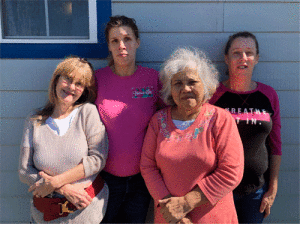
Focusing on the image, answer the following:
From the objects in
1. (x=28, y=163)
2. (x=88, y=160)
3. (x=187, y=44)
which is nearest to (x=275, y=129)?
(x=187, y=44)

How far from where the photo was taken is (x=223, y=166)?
1.45 meters

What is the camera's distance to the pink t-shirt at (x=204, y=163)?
1449 mm

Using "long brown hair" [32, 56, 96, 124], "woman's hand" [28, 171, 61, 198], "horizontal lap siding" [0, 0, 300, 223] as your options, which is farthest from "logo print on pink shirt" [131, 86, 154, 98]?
"woman's hand" [28, 171, 61, 198]

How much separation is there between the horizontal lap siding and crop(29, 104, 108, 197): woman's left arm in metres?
0.69

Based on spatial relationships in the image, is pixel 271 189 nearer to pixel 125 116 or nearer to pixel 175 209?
pixel 175 209

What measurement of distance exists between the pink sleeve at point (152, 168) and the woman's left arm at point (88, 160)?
0.31 metres

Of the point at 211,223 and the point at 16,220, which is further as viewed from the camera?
the point at 16,220

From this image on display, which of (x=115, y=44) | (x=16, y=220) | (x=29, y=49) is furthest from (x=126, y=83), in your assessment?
(x=16, y=220)

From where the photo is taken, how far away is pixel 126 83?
1.86 meters

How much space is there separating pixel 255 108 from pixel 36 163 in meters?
1.64

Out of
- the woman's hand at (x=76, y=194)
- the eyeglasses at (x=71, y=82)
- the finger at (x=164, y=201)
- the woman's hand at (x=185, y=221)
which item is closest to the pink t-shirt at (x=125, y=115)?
the eyeglasses at (x=71, y=82)

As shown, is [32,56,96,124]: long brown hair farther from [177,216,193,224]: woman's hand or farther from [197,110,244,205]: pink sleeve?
[177,216,193,224]: woman's hand

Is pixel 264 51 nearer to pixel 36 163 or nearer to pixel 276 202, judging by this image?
pixel 276 202

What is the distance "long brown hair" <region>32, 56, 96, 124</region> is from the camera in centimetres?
173
